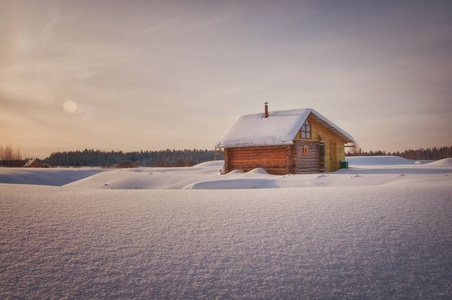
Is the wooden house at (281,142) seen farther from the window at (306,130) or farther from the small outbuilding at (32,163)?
the small outbuilding at (32,163)

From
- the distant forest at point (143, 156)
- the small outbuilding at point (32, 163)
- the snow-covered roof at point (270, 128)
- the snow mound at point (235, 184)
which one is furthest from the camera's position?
the distant forest at point (143, 156)

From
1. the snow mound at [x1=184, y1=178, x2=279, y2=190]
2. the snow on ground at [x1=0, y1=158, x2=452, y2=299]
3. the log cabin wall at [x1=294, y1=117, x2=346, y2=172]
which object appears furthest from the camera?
the log cabin wall at [x1=294, y1=117, x2=346, y2=172]

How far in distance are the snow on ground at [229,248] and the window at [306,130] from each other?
584 inches

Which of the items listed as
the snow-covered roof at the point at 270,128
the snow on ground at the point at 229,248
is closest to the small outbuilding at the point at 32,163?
the snow-covered roof at the point at 270,128

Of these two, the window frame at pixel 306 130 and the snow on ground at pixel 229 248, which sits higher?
the window frame at pixel 306 130

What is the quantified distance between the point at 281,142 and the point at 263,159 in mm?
2079

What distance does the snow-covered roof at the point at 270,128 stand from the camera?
1889 centimetres

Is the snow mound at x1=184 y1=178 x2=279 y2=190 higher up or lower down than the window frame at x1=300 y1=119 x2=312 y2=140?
lower down

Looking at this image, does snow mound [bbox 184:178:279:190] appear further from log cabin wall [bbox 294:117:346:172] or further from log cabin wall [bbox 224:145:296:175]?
log cabin wall [bbox 294:117:346:172]

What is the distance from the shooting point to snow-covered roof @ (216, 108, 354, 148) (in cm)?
1889

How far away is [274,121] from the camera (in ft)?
69.3

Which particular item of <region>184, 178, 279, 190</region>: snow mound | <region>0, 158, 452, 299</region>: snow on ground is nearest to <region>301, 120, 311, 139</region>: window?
<region>184, 178, 279, 190</region>: snow mound

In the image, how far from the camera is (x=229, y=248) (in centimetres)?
381

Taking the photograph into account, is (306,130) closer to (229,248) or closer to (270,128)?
(270,128)
